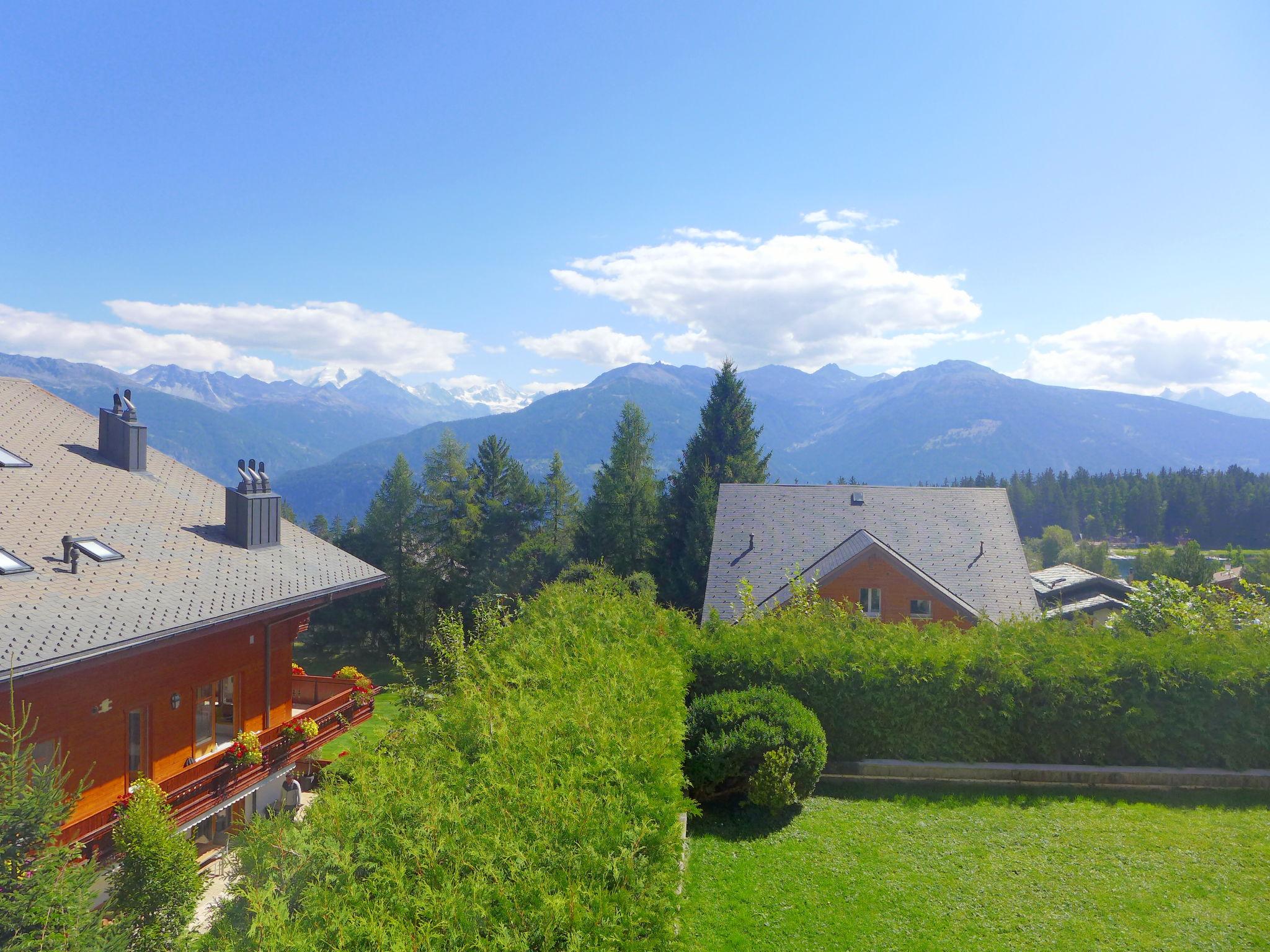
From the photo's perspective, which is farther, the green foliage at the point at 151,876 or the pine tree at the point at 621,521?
the pine tree at the point at 621,521

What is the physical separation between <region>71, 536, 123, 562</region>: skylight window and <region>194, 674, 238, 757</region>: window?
9.79ft

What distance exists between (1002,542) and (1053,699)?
58.6 ft

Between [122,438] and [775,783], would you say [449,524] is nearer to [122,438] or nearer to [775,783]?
[122,438]

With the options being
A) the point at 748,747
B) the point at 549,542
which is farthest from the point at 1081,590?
the point at 748,747

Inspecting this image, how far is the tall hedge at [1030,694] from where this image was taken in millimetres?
10727

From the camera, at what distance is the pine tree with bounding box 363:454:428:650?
45.8 metres

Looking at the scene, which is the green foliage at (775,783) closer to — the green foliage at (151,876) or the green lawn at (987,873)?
the green lawn at (987,873)

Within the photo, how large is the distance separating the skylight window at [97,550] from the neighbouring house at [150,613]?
4cm

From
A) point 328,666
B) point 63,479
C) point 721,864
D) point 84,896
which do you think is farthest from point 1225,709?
point 328,666

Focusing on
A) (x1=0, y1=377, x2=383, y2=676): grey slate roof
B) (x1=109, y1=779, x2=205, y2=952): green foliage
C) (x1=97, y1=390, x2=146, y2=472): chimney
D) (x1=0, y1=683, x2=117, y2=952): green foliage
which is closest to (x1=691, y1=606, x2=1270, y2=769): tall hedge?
(x1=109, y1=779, x2=205, y2=952): green foliage

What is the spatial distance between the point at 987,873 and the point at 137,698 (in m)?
13.1

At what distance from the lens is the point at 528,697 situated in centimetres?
625

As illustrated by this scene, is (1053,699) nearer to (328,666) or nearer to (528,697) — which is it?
(528,697)

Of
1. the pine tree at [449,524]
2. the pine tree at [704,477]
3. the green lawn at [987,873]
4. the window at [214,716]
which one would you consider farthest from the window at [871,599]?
the pine tree at [449,524]
